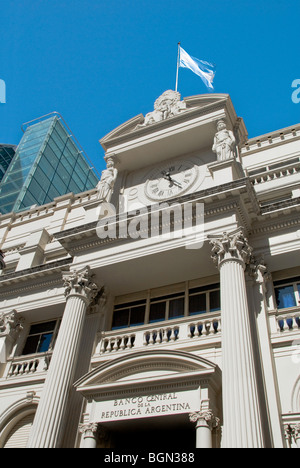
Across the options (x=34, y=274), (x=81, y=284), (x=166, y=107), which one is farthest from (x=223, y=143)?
(x=34, y=274)

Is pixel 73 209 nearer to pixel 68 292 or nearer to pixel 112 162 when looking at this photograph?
pixel 112 162

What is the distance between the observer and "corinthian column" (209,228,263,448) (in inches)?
380

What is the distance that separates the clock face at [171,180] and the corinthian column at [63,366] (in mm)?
4912

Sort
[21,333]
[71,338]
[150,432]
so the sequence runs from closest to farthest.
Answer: [150,432], [71,338], [21,333]

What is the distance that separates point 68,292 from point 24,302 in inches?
155

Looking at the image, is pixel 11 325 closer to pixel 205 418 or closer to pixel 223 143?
pixel 205 418

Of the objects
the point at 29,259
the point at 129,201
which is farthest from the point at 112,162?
the point at 29,259

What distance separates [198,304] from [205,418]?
4713mm

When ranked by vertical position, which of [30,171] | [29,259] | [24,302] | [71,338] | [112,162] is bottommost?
[71,338]

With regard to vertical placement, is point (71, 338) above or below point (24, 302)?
below

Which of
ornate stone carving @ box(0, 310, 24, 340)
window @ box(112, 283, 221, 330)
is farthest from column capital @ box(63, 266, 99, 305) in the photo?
ornate stone carving @ box(0, 310, 24, 340)

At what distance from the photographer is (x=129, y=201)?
19.3 m

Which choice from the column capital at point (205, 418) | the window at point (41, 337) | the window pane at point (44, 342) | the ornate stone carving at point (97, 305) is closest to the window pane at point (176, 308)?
the ornate stone carving at point (97, 305)

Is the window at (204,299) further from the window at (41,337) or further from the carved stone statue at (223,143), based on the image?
the window at (41,337)
